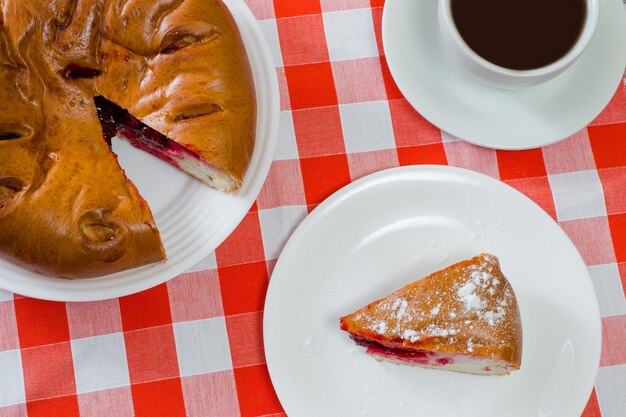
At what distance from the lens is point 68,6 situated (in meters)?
1.52

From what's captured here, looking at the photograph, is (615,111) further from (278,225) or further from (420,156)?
(278,225)

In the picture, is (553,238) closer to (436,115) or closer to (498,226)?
(498,226)

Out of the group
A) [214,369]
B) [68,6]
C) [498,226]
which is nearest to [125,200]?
[68,6]

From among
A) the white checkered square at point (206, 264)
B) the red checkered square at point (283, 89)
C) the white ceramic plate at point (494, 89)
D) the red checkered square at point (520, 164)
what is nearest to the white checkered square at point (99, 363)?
the white checkered square at point (206, 264)

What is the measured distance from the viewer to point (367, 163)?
1877 mm

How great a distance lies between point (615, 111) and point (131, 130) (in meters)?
1.15

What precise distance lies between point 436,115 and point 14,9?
0.90 meters

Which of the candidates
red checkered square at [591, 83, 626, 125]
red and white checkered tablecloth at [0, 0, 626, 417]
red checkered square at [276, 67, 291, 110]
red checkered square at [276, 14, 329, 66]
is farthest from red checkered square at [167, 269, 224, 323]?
red checkered square at [591, 83, 626, 125]

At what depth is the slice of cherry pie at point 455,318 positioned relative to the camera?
1.70 metres

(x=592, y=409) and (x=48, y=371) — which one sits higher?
(x=48, y=371)

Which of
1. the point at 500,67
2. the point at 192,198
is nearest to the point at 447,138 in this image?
the point at 500,67

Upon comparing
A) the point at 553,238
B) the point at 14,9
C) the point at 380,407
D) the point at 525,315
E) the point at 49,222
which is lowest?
the point at 380,407

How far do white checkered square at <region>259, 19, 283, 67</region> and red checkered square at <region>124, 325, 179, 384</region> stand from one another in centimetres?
67

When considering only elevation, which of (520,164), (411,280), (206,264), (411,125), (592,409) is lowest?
(592,409)
